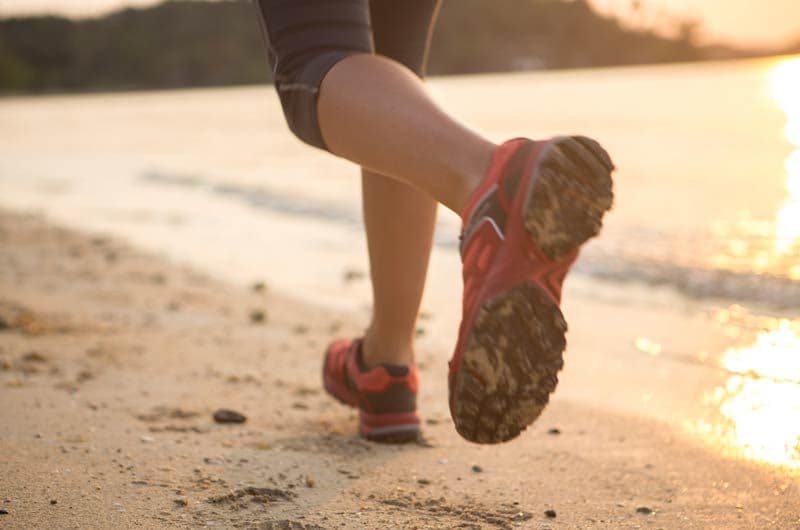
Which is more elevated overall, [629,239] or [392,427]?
[392,427]

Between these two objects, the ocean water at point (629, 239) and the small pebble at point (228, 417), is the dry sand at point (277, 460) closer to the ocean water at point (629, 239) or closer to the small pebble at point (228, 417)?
the small pebble at point (228, 417)

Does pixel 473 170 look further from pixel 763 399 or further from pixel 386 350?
pixel 763 399

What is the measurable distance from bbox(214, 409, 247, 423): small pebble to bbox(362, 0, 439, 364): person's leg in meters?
0.41

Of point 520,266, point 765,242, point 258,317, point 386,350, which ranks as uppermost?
point 520,266

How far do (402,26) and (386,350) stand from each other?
25.1 inches

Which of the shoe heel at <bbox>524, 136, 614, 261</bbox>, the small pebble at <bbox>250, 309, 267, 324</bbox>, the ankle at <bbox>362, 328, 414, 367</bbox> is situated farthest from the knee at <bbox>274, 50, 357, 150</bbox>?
the small pebble at <bbox>250, 309, 267, 324</bbox>

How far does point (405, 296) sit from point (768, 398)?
0.99m

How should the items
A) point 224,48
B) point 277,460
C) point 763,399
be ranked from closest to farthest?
point 277,460
point 763,399
point 224,48

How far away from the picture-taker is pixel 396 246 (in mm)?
1641

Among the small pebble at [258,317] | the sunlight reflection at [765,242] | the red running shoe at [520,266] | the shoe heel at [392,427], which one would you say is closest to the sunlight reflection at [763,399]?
the shoe heel at [392,427]

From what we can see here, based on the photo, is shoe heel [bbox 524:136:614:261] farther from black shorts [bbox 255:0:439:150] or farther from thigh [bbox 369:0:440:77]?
thigh [bbox 369:0:440:77]

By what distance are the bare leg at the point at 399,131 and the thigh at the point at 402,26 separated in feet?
1.53

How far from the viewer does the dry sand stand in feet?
4.45

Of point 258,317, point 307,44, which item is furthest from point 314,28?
point 258,317
